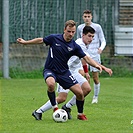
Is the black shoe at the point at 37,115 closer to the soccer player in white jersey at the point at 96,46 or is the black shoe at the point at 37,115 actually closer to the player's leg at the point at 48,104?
the player's leg at the point at 48,104

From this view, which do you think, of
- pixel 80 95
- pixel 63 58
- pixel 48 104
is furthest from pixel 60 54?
pixel 48 104

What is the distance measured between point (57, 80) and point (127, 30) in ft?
41.7

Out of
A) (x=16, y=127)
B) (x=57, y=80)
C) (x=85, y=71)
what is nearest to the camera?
(x=16, y=127)

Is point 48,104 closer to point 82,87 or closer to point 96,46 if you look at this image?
point 82,87

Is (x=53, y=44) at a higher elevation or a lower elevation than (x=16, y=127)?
higher

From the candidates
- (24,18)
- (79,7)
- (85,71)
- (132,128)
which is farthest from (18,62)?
(132,128)

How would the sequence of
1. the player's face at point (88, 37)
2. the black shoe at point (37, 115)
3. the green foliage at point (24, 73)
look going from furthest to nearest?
1. the green foliage at point (24, 73)
2. the player's face at point (88, 37)
3. the black shoe at point (37, 115)

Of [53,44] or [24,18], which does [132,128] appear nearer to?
[53,44]

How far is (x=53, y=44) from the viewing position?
10.5 meters

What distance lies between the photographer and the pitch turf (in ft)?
30.8

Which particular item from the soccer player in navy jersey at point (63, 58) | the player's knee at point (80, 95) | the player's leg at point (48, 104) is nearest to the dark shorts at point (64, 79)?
the soccer player in navy jersey at point (63, 58)

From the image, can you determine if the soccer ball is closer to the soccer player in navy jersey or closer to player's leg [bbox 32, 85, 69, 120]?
the soccer player in navy jersey

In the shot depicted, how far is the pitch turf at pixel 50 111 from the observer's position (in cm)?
938

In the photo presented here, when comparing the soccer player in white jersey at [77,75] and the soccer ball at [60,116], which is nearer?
the soccer ball at [60,116]
